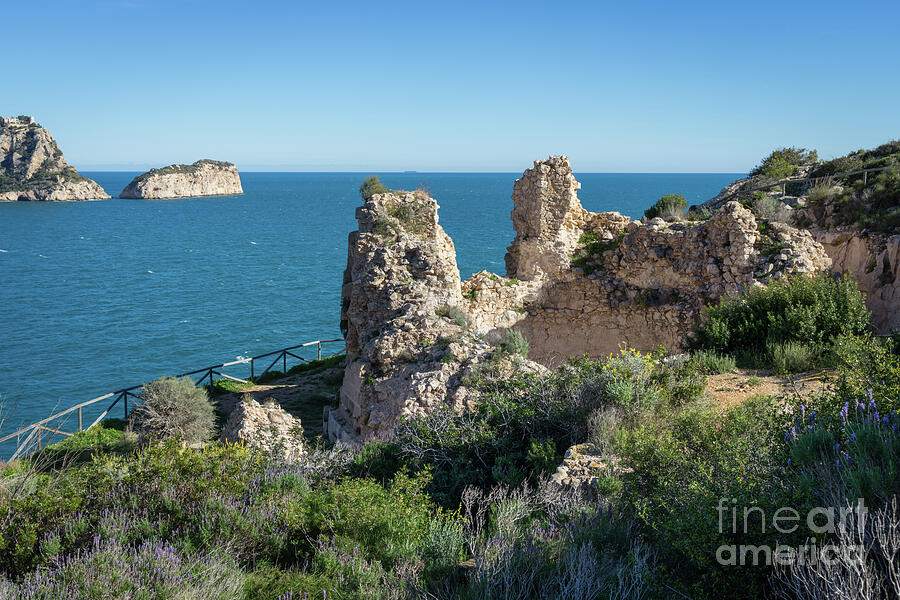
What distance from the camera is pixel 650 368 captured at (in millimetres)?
8172

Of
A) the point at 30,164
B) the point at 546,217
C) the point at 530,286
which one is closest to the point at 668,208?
the point at 546,217

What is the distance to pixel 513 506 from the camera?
556 centimetres

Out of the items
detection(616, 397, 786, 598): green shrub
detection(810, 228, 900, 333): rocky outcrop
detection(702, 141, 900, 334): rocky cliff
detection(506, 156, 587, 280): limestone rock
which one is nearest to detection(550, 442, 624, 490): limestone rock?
detection(616, 397, 786, 598): green shrub

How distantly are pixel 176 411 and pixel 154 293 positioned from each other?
130 feet

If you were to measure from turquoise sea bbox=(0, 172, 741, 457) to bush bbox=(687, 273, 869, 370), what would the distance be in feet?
40.1

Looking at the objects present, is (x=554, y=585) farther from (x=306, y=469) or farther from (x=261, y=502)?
(x=306, y=469)

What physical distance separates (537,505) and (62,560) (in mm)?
4138

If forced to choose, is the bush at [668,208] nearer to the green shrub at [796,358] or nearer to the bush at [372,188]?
the bush at [372,188]

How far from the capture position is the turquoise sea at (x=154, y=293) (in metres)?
32.0

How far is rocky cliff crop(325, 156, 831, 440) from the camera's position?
452 inches

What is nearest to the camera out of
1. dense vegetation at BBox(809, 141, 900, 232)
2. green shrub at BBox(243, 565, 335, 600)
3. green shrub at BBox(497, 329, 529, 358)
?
green shrub at BBox(243, 565, 335, 600)

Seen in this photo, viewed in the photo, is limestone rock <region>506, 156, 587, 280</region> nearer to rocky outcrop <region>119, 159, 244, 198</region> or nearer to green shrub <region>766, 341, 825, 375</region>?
green shrub <region>766, 341, 825, 375</region>

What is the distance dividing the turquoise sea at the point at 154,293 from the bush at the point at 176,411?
9.30ft

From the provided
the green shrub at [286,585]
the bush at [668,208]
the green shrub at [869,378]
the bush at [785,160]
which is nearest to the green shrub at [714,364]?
the green shrub at [869,378]
